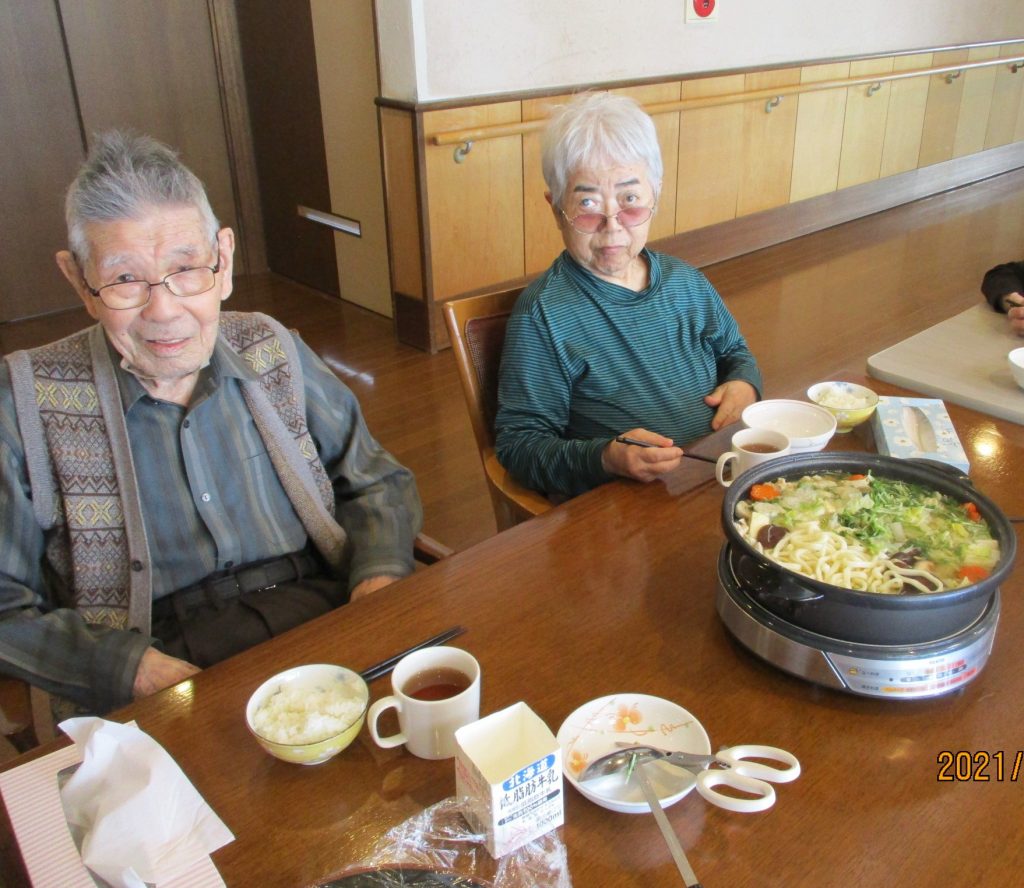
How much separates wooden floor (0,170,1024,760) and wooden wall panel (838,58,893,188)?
0.35 metres

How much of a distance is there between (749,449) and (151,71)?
4205 millimetres

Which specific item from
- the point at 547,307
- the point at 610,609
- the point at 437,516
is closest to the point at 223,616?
the point at 610,609

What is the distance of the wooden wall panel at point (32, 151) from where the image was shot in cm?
401

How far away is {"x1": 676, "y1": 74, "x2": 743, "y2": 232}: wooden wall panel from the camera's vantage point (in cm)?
485

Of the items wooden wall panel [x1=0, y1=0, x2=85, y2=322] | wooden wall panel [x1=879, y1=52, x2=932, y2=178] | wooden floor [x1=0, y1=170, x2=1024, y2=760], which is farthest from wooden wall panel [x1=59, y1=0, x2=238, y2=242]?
wooden wall panel [x1=879, y1=52, x2=932, y2=178]

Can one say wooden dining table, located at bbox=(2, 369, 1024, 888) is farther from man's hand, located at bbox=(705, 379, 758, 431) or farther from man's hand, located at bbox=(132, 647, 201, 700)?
man's hand, located at bbox=(705, 379, 758, 431)

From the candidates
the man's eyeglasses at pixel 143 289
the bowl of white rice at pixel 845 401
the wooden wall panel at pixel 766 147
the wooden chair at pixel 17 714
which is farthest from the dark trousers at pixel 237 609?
the wooden wall panel at pixel 766 147

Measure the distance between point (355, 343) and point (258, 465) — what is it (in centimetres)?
283

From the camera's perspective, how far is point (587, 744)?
2.93 feet

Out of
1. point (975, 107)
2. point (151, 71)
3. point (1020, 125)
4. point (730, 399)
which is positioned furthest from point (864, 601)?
point (1020, 125)

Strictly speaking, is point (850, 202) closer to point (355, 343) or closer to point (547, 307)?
point (355, 343)

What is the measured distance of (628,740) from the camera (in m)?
0.90

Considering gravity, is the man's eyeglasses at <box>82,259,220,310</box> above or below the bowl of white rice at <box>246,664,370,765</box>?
above

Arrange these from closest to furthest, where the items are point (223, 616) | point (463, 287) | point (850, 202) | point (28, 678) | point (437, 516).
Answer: point (28, 678)
point (223, 616)
point (437, 516)
point (463, 287)
point (850, 202)
